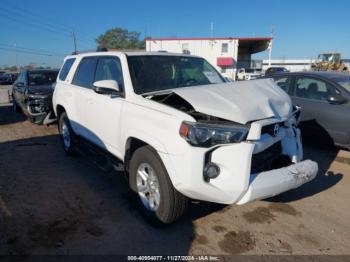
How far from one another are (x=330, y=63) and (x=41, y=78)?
36.3 metres

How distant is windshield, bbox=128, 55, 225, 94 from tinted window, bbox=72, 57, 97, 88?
107 cm

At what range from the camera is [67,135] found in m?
5.80

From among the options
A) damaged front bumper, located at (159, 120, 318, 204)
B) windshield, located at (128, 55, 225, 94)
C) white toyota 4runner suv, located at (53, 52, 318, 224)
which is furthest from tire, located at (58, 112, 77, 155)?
damaged front bumper, located at (159, 120, 318, 204)

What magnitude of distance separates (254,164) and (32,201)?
9.73 ft

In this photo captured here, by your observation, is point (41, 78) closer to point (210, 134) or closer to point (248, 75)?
point (210, 134)

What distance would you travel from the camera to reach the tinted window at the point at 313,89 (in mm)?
5901

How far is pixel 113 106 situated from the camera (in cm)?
377

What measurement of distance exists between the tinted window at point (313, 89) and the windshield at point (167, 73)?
8.63 feet

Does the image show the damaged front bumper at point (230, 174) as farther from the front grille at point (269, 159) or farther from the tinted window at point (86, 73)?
the tinted window at point (86, 73)

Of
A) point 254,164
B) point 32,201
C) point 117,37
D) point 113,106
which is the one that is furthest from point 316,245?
point 117,37

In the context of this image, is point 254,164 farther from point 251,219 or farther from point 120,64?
point 120,64

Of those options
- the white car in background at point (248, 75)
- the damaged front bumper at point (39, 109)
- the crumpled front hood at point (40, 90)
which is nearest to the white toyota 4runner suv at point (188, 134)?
the damaged front bumper at point (39, 109)

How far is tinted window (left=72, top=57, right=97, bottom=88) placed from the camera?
4.71 m

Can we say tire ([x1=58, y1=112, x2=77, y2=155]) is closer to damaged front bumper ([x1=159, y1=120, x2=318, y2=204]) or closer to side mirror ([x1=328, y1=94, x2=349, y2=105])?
damaged front bumper ([x1=159, y1=120, x2=318, y2=204])
